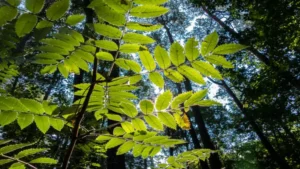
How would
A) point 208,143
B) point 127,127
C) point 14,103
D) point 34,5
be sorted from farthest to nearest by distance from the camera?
point 208,143
point 127,127
point 14,103
point 34,5

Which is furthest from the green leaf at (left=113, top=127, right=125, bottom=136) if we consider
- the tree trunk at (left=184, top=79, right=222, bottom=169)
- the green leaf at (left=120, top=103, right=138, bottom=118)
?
the tree trunk at (left=184, top=79, right=222, bottom=169)

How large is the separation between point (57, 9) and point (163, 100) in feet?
1.82

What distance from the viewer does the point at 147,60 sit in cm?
103

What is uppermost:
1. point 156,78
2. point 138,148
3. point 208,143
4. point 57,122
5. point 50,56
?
point 208,143

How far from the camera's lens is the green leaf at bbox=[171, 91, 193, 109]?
1.11 meters

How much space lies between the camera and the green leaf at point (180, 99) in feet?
3.63

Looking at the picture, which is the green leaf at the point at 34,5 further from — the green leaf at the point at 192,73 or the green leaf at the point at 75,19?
the green leaf at the point at 192,73

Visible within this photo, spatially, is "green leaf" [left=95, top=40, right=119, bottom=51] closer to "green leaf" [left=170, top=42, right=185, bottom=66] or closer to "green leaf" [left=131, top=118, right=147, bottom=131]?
"green leaf" [left=170, top=42, right=185, bottom=66]

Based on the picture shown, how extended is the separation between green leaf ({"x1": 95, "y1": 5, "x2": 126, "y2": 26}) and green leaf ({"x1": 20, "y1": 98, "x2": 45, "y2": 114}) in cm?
44

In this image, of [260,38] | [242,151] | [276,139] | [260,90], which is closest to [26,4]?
[260,38]

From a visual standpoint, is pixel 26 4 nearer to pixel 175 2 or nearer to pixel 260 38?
pixel 260 38

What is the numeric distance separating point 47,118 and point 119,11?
56cm

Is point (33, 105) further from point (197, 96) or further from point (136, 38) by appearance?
point (197, 96)

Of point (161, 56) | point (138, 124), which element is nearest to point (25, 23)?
point (161, 56)
